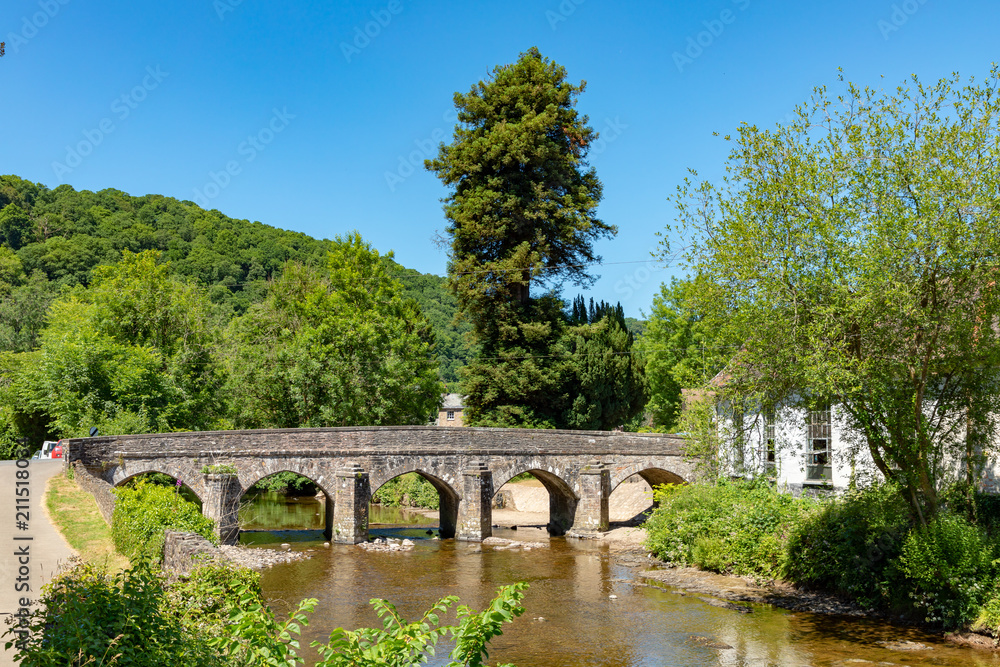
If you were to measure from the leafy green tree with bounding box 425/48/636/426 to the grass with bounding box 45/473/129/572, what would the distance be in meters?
20.5

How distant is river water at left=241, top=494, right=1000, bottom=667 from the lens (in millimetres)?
15156

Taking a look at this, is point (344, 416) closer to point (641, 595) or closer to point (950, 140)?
point (641, 595)

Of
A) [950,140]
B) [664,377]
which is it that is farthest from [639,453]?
[950,140]

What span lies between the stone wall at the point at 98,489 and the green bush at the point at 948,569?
16.1 metres

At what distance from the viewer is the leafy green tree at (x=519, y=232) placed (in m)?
37.8

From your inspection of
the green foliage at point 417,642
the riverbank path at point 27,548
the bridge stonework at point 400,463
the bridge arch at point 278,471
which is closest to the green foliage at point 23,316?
the bridge stonework at point 400,463

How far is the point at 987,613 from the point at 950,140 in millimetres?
9039

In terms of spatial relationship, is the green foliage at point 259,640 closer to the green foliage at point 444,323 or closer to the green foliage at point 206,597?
the green foliage at point 206,597

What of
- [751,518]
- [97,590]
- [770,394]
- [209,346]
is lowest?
[751,518]

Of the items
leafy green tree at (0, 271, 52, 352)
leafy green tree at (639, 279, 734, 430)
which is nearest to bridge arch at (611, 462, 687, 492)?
leafy green tree at (639, 279, 734, 430)

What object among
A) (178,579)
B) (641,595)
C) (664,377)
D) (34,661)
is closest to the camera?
(34,661)

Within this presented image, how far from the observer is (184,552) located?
12.8 m

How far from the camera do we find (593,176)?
40.6 m

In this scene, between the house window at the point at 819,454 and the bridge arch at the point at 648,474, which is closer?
the house window at the point at 819,454
